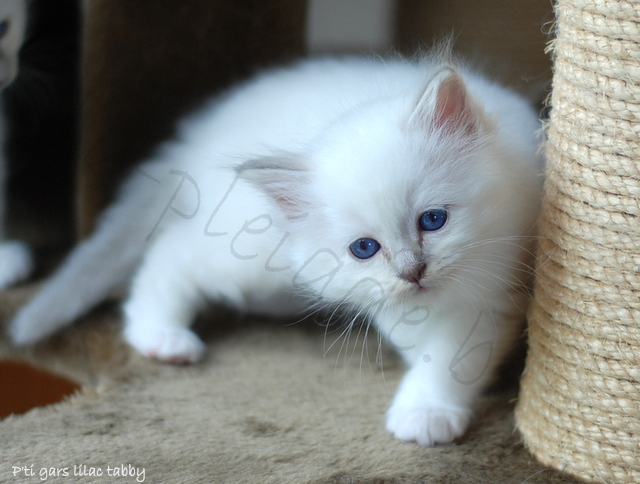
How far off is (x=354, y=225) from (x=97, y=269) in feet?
3.30

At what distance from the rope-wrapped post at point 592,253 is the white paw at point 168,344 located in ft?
2.99

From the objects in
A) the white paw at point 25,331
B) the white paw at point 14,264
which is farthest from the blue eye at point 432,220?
the white paw at point 14,264

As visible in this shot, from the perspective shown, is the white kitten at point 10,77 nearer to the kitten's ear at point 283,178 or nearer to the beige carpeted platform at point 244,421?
the beige carpeted platform at point 244,421

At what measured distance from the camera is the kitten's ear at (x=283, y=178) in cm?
140

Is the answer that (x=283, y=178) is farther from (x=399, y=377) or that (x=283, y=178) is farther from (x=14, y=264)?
(x=14, y=264)

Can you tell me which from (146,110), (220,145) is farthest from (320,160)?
(146,110)

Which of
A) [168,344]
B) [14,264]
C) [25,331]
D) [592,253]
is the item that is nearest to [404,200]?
[592,253]

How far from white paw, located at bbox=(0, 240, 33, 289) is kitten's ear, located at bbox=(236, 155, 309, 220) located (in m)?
1.27

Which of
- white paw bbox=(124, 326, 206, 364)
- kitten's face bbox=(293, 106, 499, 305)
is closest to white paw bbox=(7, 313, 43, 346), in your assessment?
white paw bbox=(124, 326, 206, 364)

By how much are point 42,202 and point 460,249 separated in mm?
2112

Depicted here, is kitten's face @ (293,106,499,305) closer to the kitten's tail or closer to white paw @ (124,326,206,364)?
white paw @ (124,326,206,364)

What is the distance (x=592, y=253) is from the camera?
4.07 feet

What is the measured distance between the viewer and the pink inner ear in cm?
136

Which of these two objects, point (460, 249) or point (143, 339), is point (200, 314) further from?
point (460, 249)
